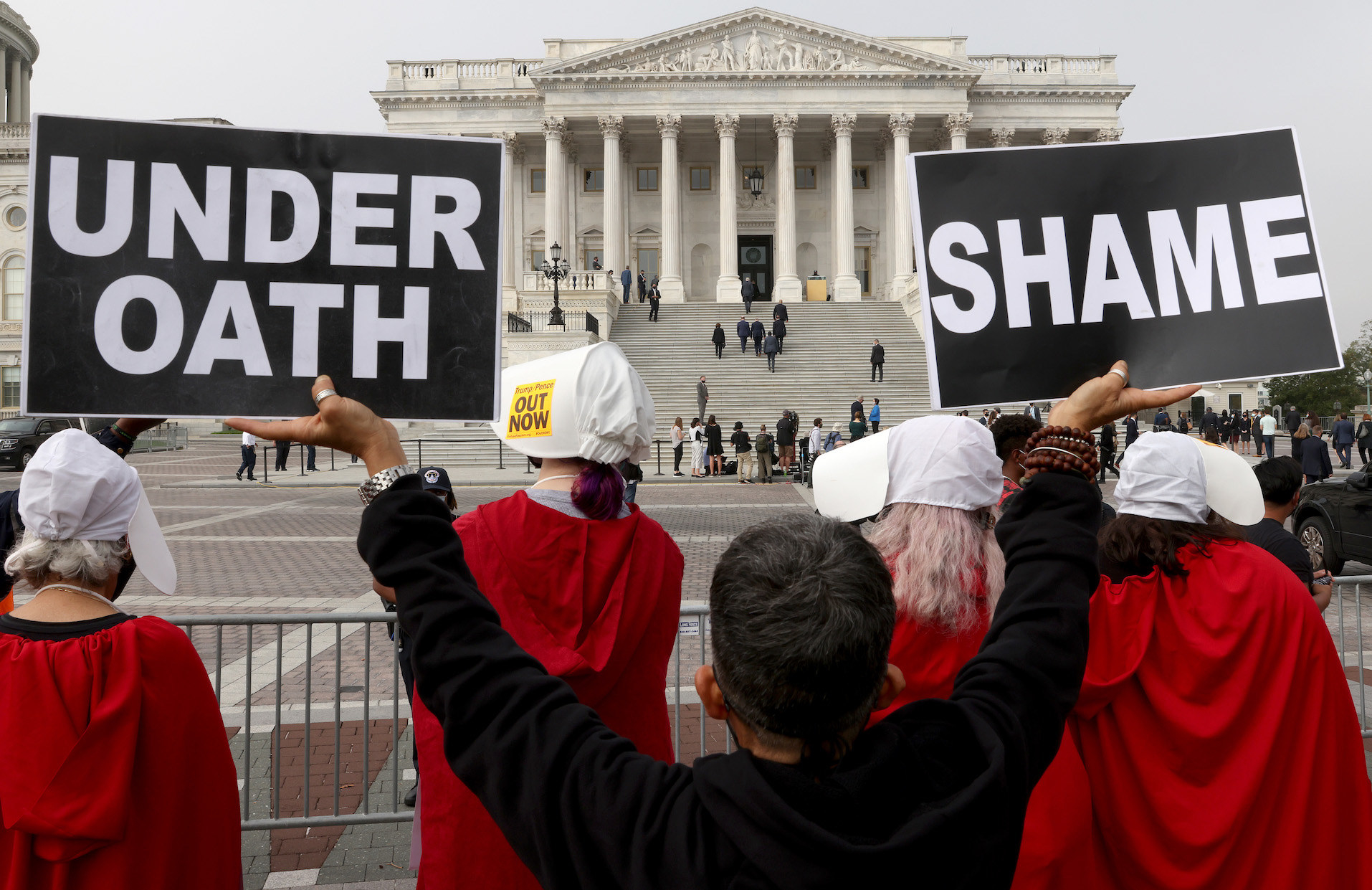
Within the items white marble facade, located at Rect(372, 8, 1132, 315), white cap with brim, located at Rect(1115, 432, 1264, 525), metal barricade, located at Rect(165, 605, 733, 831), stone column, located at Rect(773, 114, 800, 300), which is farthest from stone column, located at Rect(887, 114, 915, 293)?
white cap with brim, located at Rect(1115, 432, 1264, 525)

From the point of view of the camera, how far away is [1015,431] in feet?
12.4

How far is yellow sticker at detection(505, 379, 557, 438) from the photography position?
2.42 m

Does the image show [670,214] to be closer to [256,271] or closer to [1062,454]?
[256,271]

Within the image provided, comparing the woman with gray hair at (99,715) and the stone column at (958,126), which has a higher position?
the stone column at (958,126)

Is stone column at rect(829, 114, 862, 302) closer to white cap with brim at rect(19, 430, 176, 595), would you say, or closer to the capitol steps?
the capitol steps

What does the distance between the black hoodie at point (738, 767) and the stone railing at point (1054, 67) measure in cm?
5430

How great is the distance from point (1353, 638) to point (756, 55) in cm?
4475

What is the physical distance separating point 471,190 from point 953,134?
4867cm

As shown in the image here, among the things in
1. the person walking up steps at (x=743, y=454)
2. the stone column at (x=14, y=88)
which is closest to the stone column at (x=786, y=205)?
the person walking up steps at (x=743, y=454)

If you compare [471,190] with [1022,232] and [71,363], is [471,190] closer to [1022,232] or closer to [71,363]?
[71,363]

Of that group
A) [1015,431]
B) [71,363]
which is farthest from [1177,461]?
[71,363]

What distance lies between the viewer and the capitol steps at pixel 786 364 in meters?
32.8

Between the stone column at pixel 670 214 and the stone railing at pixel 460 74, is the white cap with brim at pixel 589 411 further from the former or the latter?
the stone railing at pixel 460 74

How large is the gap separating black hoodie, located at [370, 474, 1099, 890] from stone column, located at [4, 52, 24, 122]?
84.6 m
